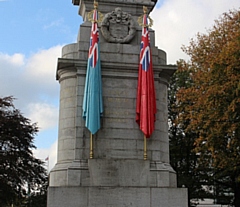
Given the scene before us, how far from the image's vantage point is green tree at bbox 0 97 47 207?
26.6 meters

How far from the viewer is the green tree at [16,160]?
26.6 meters

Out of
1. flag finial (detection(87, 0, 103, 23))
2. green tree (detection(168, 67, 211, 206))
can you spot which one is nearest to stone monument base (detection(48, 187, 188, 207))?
flag finial (detection(87, 0, 103, 23))

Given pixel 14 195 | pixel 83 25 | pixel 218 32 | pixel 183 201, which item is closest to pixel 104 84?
pixel 83 25

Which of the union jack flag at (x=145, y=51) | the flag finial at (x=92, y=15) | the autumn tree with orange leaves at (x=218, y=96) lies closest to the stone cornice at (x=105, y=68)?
the union jack flag at (x=145, y=51)

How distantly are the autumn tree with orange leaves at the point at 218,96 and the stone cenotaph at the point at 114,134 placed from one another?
6485 mm

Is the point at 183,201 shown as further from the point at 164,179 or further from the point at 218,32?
the point at 218,32

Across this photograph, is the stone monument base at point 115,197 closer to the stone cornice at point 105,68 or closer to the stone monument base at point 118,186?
the stone monument base at point 118,186

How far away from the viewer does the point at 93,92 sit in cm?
1393

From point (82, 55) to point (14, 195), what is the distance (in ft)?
50.7

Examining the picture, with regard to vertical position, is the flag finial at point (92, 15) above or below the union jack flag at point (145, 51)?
above

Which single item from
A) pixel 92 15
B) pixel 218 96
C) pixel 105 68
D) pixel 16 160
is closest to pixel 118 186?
Result: pixel 105 68

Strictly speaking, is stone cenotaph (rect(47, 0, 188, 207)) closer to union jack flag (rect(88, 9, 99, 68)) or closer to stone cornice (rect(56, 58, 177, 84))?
stone cornice (rect(56, 58, 177, 84))

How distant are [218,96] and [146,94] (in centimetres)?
840

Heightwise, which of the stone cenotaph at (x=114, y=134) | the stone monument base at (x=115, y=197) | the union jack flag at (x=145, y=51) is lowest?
the stone monument base at (x=115, y=197)
